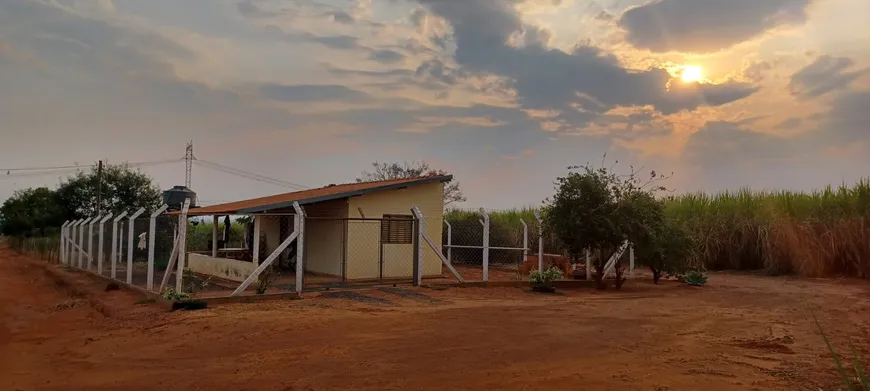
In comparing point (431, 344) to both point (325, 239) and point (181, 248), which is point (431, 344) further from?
point (325, 239)

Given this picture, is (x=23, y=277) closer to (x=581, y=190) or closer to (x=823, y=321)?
(x=581, y=190)

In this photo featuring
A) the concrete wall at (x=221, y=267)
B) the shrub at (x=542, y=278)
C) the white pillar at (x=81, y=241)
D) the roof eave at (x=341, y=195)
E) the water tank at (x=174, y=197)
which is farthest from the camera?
the water tank at (x=174, y=197)

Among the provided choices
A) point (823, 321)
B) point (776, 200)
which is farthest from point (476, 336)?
point (776, 200)

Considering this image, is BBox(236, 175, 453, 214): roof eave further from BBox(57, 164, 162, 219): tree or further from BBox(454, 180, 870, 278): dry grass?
BBox(57, 164, 162, 219): tree

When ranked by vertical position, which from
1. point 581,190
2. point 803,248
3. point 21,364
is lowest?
point 21,364

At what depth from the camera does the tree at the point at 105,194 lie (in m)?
41.0

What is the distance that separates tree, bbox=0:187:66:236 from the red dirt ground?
3386 cm

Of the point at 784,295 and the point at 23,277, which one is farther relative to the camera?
the point at 23,277

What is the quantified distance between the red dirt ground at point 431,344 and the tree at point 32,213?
33864 mm

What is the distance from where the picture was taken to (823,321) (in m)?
9.89

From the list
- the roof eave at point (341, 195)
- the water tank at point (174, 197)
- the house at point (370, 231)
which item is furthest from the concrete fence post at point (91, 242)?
the roof eave at point (341, 195)

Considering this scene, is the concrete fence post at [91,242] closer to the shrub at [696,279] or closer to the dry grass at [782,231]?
the dry grass at [782,231]

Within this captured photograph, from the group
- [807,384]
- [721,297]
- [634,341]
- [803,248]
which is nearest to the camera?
[807,384]

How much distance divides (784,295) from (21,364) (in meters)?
14.7
